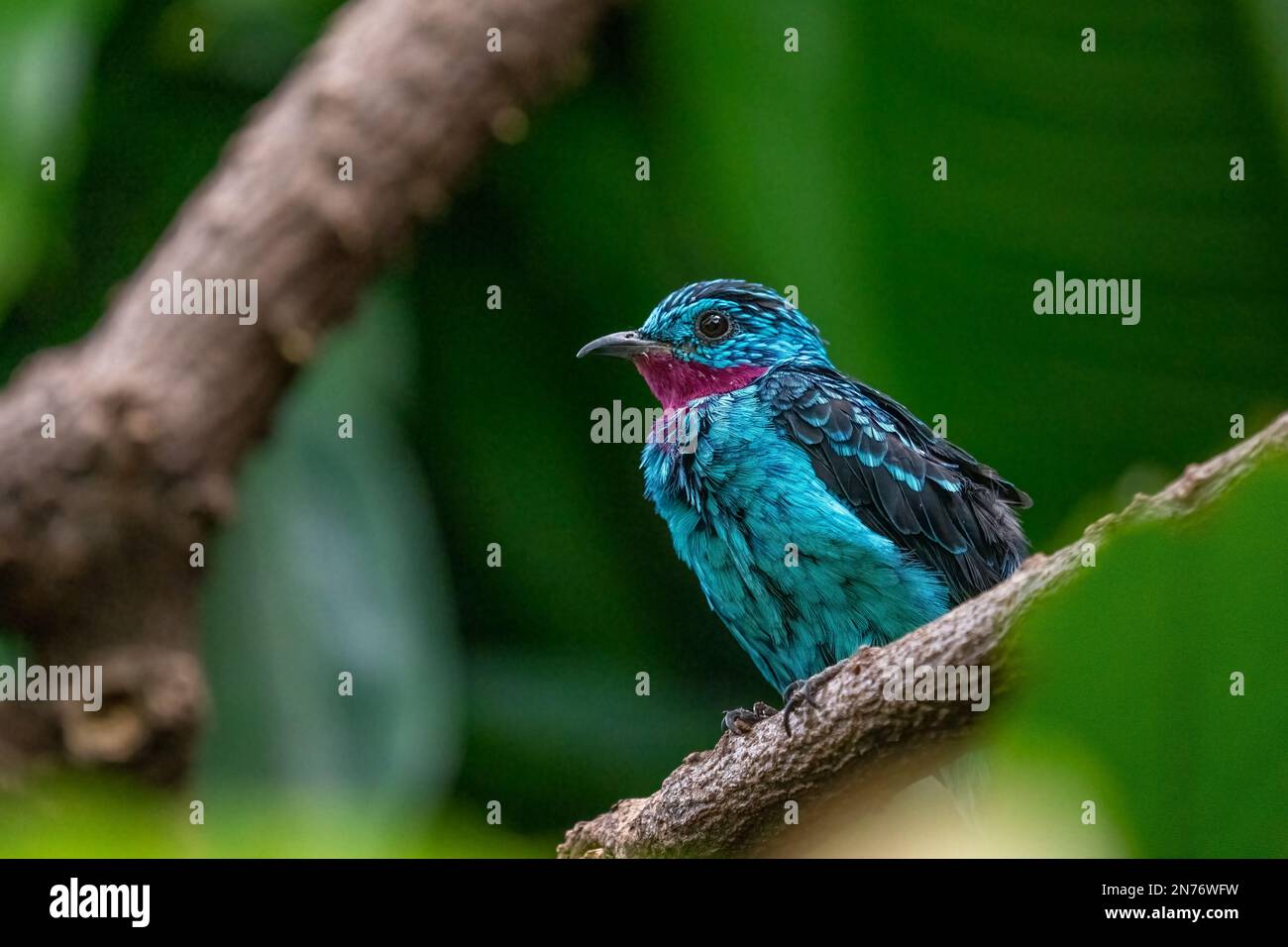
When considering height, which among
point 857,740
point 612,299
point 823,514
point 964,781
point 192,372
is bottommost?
point 964,781

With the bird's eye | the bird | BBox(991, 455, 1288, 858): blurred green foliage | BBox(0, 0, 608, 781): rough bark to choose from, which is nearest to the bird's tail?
the bird

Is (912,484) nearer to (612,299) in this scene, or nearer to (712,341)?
(712,341)

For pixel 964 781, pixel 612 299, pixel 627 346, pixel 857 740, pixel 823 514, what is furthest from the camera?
pixel 612 299

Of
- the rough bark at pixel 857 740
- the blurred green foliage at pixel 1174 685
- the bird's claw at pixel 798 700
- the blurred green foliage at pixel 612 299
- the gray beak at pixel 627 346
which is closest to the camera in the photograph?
→ the blurred green foliage at pixel 1174 685

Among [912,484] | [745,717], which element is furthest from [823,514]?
[745,717]

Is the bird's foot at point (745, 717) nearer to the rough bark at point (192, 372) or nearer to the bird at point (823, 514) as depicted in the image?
the bird at point (823, 514)

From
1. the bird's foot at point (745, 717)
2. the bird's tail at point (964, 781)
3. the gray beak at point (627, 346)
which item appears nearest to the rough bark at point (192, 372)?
the gray beak at point (627, 346)

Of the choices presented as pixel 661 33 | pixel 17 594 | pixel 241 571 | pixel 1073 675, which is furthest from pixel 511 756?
pixel 1073 675

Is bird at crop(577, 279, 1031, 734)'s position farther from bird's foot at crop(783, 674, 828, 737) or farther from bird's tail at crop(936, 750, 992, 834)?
bird's foot at crop(783, 674, 828, 737)
